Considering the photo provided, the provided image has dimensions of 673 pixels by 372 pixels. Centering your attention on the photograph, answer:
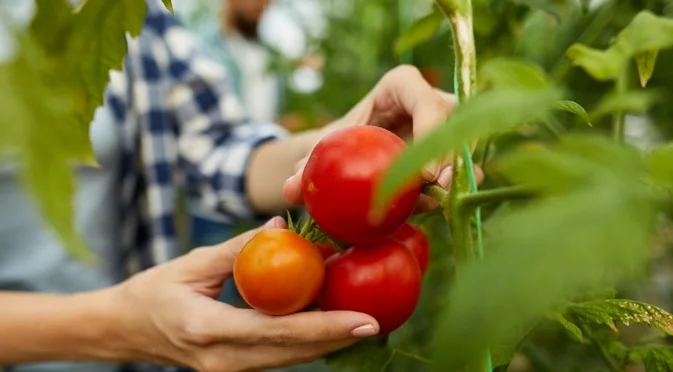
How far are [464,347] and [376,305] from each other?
243mm

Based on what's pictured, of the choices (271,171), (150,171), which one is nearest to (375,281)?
→ (271,171)

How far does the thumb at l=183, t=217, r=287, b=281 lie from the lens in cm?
53

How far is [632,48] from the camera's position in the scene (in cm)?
45

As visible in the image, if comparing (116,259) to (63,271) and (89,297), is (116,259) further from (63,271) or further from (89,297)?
(89,297)

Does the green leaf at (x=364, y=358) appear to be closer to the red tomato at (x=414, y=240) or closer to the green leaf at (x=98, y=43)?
the red tomato at (x=414, y=240)

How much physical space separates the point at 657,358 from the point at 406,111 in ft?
0.90

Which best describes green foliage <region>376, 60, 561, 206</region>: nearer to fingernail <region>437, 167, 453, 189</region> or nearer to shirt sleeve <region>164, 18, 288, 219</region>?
fingernail <region>437, 167, 453, 189</region>

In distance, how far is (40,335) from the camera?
0.75 m

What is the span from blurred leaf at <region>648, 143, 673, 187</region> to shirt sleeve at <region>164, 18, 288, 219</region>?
2.73 ft

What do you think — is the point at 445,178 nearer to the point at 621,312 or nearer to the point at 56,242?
the point at 621,312

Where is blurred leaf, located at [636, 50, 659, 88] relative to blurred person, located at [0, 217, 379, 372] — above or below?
above

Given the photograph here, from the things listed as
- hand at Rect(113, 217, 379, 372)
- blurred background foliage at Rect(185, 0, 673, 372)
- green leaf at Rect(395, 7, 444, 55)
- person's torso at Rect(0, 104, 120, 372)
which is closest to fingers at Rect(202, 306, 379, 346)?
hand at Rect(113, 217, 379, 372)

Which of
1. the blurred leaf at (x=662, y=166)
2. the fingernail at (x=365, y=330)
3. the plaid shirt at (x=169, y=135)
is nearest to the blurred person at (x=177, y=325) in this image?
the fingernail at (x=365, y=330)

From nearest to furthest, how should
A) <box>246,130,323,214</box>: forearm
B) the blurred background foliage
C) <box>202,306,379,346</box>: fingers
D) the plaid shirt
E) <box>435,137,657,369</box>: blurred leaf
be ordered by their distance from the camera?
<box>435,137,657,369</box>: blurred leaf
<box>202,306,379,346</box>: fingers
the blurred background foliage
<box>246,130,323,214</box>: forearm
the plaid shirt
